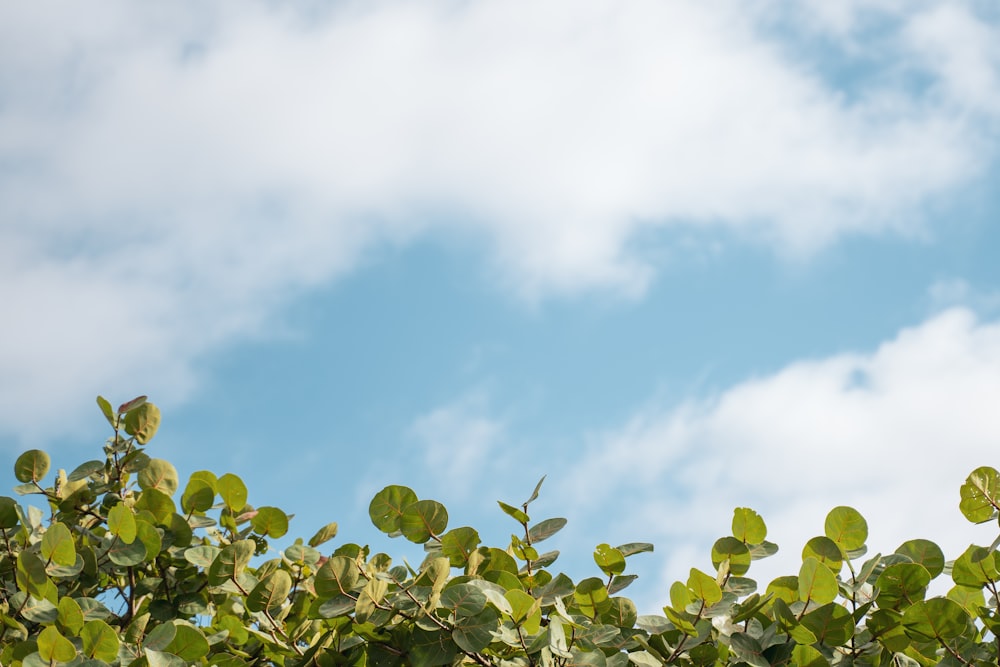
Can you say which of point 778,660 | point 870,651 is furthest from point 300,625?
point 870,651

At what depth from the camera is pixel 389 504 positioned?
2264 mm

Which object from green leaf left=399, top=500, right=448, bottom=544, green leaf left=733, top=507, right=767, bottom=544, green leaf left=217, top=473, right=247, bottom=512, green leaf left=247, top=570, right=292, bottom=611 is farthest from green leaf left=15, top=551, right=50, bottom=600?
green leaf left=733, top=507, right=767, bottom=544

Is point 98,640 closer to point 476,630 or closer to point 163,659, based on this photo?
point 163,659

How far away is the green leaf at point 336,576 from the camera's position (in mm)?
2025

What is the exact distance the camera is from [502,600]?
1.93 meters

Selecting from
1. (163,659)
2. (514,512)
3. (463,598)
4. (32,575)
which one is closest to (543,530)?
(514,512)

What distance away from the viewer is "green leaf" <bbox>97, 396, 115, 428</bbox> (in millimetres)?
2988

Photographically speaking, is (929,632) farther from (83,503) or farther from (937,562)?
(83,503)

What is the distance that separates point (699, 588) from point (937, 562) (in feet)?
2.03

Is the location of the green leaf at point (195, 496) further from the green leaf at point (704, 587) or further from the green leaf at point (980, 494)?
the green leaf at point (980, 494)

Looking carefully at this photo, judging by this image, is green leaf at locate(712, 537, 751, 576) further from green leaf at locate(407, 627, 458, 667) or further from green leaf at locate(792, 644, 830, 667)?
green leaf at locate(407, 627, 458, 667)

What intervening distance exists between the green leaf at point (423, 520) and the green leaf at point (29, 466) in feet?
4.58

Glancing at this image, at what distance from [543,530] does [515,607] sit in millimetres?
408

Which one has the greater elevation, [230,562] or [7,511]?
[7,511]
